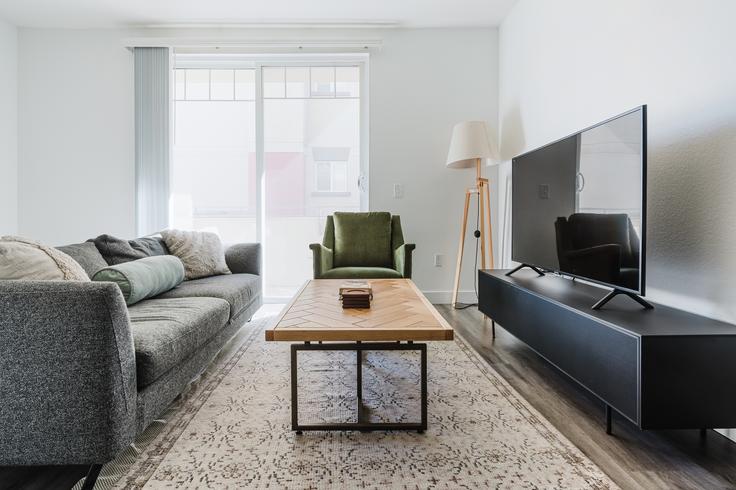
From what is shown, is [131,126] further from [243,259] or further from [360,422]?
[360,422]

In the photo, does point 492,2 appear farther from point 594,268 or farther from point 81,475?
point 81,475

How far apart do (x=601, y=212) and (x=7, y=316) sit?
7.31 ft

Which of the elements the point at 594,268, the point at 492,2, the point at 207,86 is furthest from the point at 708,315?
the point at 207,86

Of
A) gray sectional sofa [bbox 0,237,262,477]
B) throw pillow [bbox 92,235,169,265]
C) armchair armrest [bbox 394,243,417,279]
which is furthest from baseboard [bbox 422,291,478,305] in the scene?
gray sectional sofa [bbox 0,237,262,477]

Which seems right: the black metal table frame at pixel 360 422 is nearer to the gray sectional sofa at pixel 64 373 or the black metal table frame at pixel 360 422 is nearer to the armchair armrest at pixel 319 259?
the gray sectional sofa at pixel 64 373

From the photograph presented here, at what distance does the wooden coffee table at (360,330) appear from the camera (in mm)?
1437

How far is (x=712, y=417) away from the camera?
1.34 metres

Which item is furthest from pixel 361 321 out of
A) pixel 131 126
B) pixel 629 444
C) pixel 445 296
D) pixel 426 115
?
pixel 131 126

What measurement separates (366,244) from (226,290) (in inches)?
54.2

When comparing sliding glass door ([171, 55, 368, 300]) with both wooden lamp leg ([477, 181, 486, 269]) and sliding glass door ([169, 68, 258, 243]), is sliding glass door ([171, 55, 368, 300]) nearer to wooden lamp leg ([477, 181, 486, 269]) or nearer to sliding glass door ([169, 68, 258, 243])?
sliding glass door ([169, 68, 258, 243])

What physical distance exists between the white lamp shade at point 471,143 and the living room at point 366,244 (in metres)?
0.02

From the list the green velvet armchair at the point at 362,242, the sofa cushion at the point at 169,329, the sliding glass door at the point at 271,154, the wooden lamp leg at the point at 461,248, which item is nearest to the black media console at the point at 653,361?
the sofa cushion at the point at 169,329

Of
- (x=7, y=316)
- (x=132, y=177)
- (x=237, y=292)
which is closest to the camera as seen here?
(x=7, y=316)

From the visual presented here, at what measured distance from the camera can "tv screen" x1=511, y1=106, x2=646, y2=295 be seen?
5.39ft
